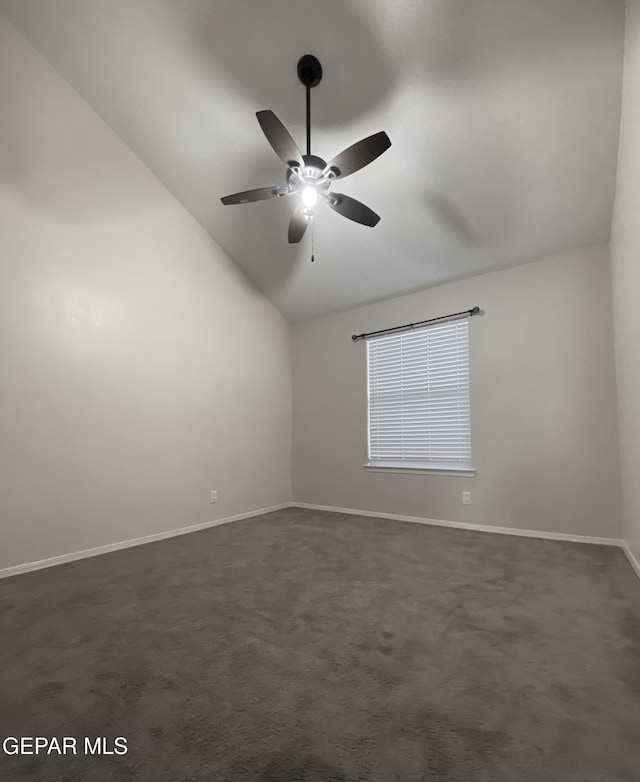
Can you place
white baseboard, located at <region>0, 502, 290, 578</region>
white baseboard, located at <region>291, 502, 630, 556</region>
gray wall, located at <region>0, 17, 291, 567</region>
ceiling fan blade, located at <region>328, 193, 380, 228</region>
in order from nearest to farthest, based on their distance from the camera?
ceiling fan blade, located at <region>328, 193, 380, 228</region>
white baseboard, located at <region>0, 502, 290, 578</region>
gray wall, located at <region>0, 17, 291, 567</region>
white baseboard, located at <region>291, 502, 630, 556</region>

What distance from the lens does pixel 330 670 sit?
1.55m

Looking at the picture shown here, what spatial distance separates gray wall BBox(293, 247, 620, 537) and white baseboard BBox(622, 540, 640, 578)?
212 mm

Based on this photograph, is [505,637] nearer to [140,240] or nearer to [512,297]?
[512,297]

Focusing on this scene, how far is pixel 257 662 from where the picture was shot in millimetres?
1612

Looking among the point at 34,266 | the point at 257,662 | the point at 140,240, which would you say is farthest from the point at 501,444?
the point at 34,266

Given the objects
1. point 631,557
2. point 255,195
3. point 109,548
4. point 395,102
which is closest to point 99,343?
point 109,548

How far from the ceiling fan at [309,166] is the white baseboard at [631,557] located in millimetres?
2674

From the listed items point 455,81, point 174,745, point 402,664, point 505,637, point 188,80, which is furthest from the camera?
point 188,80

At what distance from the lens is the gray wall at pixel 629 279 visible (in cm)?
213

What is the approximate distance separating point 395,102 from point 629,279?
184 cm

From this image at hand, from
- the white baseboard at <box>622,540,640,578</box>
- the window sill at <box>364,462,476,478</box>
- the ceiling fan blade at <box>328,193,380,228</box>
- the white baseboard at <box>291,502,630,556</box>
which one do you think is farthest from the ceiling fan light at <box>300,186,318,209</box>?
the white baseboard at <box>291,502,630,556</box>

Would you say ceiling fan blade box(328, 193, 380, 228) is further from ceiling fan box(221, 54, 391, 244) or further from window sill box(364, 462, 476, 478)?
window sill box(364, 462, 476, 478)

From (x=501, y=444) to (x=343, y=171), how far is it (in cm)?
265

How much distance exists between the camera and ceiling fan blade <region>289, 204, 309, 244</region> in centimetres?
284
